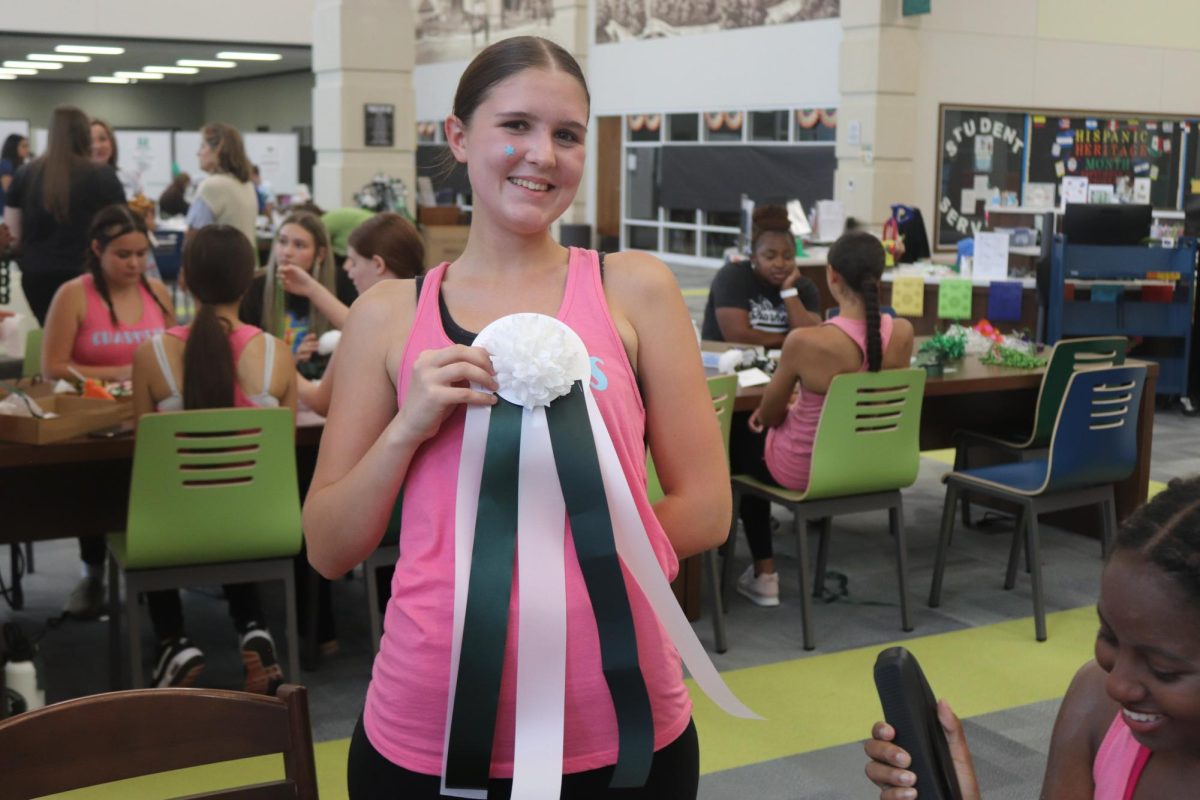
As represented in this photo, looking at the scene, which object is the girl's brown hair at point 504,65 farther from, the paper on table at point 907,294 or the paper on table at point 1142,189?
the paper on table at point 1142,189

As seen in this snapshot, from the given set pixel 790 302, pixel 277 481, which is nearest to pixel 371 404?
pixel 277 481

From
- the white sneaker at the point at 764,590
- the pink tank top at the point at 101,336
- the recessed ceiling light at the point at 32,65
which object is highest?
the recessed ceiling light at the point at 32,65

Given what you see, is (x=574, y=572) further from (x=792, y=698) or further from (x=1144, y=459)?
(x=1144, y=459)

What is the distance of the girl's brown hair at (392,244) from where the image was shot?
4.01 metres

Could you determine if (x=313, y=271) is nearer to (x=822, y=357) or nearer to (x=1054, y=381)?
(x=822, y=357)

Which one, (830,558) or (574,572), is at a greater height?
(574,572)

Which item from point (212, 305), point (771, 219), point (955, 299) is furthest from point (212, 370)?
point (955, 299)

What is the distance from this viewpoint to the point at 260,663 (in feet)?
12.1

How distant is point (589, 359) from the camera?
1.35 meters

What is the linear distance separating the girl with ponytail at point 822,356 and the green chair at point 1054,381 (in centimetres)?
81

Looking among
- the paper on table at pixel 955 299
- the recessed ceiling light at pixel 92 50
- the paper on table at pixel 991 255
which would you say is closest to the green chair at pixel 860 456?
the paper on table at pixel 955 299

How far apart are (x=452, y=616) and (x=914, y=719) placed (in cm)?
46

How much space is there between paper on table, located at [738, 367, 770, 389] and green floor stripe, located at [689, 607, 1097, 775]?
2.90ft

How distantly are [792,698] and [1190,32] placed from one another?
37.0ft
